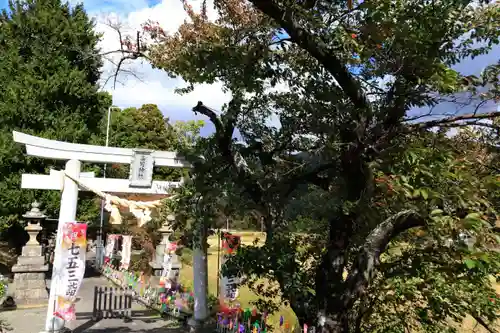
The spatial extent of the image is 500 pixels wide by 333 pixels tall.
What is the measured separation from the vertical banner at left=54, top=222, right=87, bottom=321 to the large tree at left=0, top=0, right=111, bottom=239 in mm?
7323

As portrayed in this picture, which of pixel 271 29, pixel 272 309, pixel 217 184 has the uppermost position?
pixel 271 29

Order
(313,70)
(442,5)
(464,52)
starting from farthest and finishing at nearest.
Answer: (313,70), (464,52), (442,5)

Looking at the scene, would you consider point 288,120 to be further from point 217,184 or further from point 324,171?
point 217,184

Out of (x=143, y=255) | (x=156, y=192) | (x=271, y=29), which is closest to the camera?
(x=271, y=29)

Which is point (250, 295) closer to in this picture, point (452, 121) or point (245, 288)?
point (245, 288)

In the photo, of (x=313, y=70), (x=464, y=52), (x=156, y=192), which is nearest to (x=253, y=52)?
(x=313, y=70)

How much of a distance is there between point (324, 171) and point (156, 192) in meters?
5.43

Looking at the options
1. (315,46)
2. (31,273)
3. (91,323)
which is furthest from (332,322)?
(31,273)

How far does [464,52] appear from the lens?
4.08 meters

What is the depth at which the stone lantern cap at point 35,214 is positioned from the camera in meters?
13.8

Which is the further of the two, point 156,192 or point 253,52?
point 156,192

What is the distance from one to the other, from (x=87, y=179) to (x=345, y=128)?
6.95 m

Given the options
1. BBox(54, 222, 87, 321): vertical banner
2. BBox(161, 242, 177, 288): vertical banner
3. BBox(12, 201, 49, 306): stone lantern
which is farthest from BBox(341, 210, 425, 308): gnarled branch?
BBox(12, 201, 49, 306): stone lantern

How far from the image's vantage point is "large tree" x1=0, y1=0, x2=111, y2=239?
1481 centimetres
